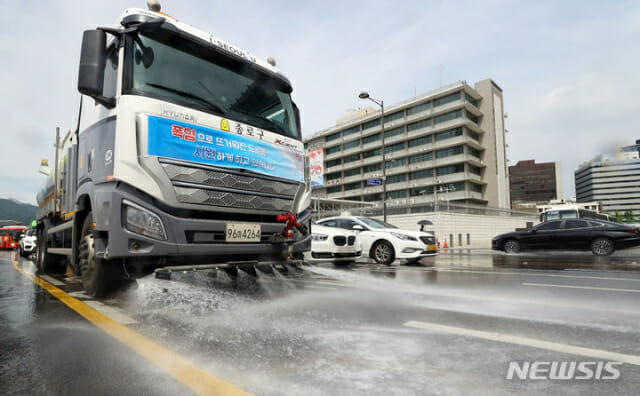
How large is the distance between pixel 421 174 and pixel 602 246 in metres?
47.4

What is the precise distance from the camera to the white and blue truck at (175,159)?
3.97 meters

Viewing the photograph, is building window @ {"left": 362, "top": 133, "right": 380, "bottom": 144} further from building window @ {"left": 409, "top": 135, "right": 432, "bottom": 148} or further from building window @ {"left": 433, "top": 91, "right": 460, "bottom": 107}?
building window @ {"left": 433, "top": 91, "right": 460, "bottom": 107}

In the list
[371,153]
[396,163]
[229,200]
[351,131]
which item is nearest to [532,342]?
[229,200]

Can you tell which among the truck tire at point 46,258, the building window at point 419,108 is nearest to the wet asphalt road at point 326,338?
the truck tire at point 46,258

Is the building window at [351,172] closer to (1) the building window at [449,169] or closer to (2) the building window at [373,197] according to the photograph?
(2) the building window at [373,197]

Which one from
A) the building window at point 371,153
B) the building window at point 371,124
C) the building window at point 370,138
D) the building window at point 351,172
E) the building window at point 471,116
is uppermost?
the building window at point 371,124

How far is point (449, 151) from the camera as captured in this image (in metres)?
56.4

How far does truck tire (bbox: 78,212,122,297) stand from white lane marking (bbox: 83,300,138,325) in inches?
4.9

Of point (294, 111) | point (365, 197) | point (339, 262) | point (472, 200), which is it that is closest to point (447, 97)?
point (472, 200)

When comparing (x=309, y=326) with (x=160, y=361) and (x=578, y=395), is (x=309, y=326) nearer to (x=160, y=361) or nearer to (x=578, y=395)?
(x=160, y=361)

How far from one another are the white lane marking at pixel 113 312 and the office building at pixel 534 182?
17178 centimetres

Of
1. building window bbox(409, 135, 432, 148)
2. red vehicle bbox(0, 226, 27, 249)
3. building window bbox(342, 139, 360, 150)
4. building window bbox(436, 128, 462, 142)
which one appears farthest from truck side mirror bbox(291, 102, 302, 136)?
building window bbox(342, 139, 360, 150)

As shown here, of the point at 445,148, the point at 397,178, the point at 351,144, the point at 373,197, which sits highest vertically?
the point at 351,144

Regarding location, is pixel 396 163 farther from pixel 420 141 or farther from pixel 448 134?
pixel 448 134
